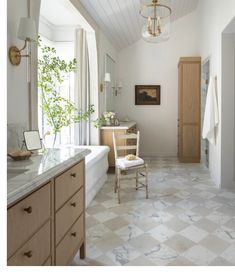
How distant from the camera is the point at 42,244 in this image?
1.55 metres

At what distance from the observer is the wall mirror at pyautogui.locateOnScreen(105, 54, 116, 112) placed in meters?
6.05

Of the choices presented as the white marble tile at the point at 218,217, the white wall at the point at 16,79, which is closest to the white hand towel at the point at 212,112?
the white marble tile at the point at 218,217

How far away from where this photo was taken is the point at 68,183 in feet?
6.40

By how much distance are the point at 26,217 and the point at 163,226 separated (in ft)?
6.49

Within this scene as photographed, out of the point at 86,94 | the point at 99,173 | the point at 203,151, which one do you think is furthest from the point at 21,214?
the point at 203,151

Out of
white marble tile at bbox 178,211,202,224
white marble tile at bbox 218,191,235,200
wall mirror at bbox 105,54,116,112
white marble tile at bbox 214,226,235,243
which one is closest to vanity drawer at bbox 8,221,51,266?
white marble tile at bbox 214,226,235,243

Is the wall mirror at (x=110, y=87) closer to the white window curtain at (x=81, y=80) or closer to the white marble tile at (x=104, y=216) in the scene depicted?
the white window curtain at (x=81, y=80)

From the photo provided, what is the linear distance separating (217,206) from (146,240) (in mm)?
1346

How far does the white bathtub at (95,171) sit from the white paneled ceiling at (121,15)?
6.98 feet

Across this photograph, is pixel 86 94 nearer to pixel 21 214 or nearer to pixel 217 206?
pixel 217 206

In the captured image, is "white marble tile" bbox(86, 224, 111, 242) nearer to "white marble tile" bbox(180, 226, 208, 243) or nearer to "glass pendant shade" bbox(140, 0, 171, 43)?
"white marble tile" bbox(180, 226, 208, 243)

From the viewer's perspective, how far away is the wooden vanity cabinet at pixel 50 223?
1.28m

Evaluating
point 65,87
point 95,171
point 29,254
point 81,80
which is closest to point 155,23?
point 81,80

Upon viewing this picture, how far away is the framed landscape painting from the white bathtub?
2739 mm
